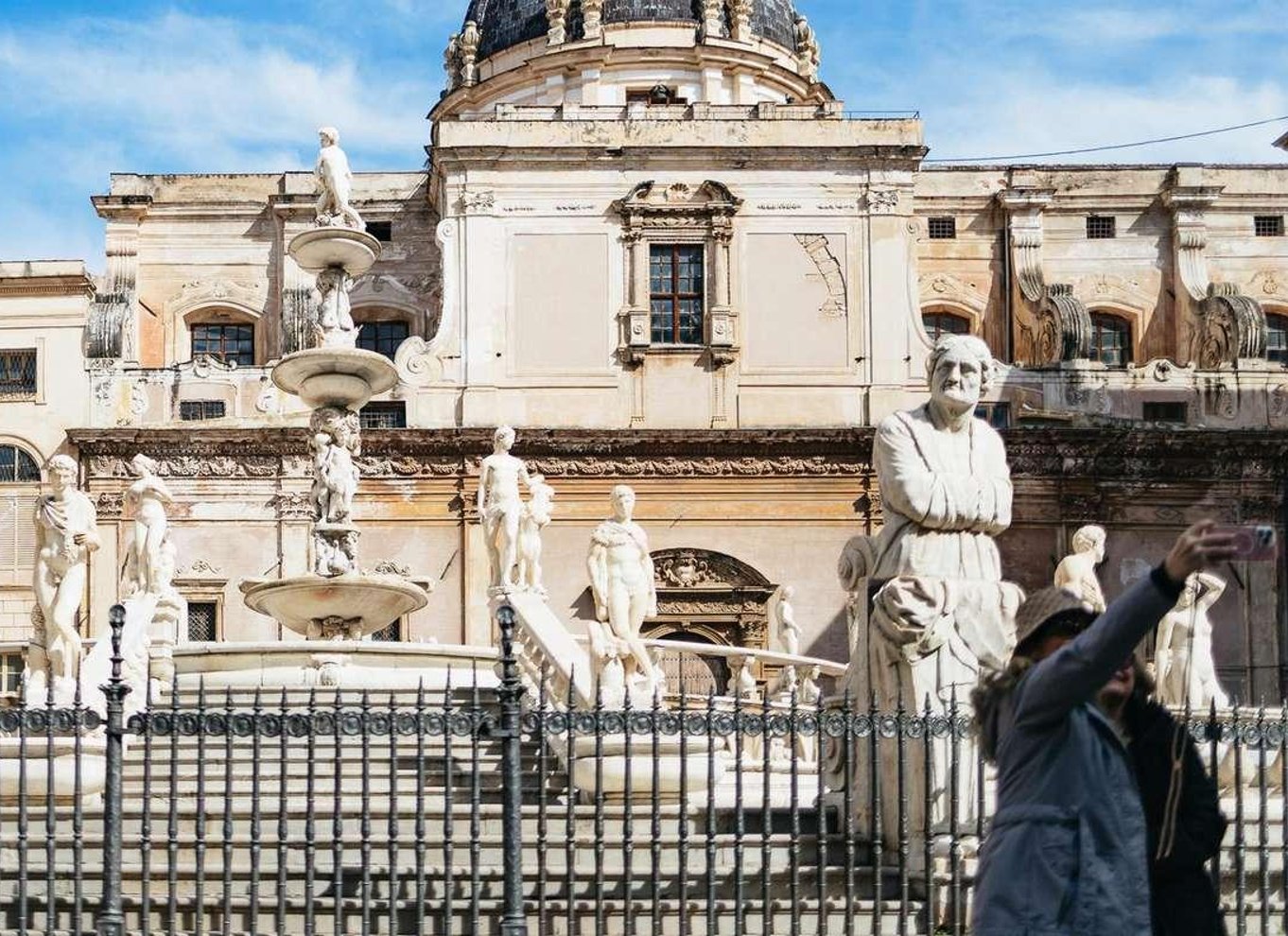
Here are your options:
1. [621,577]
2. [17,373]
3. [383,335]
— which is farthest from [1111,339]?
[621,577]

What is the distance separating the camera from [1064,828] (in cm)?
569

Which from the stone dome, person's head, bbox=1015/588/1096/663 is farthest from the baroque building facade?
person's head, bbox=1015/588/1096/663

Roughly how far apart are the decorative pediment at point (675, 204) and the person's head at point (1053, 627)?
110ft

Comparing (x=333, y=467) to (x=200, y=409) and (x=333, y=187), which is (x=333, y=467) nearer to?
(x=333, y=187)

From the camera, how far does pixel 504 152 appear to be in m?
39.2

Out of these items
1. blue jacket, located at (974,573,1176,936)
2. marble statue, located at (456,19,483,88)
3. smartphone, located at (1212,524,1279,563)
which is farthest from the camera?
marble statue, located at (456,19,483,88)

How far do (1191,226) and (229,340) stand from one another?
19.0 metres

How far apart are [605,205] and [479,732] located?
30089 millimetres

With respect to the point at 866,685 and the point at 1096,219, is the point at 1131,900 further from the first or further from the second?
the point at 1096,219

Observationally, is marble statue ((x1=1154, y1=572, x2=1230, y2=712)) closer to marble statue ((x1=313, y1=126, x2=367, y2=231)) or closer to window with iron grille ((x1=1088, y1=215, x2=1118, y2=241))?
marble statue ((x1=313, y1=126, x2=367, y2=231))

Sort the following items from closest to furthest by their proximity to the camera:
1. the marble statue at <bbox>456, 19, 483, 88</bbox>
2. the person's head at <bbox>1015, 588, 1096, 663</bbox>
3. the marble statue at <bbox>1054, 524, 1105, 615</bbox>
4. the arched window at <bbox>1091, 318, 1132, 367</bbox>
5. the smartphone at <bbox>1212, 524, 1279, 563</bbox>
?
the smartphone at <bbox>1212, 524, 1279, 563</bbox> < the person's head at <bbox>1015, 588, 1096, 663</bbox> < the marble statue at <bbox>1054, 524, 1105, 615</bbox> < the arched window at <bbox>1091, 318, 1132, 367</bbox> < the marble statue at <bbox>456, 19, 483, 88</bbox>

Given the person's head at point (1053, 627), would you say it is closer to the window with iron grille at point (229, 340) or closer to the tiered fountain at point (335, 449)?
the tiered fountain at point (335, 449)

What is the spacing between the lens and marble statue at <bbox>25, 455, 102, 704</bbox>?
19172 millimetres

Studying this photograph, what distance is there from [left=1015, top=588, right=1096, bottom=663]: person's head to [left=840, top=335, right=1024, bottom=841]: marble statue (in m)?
3.93
